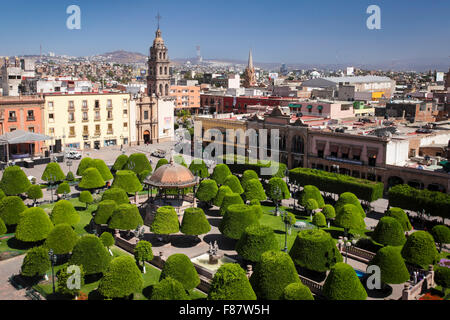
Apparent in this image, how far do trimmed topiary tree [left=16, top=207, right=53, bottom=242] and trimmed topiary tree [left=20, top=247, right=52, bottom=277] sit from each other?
15.9 feet

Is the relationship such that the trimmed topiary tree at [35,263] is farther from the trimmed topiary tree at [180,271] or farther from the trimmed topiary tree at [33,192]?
the trimmed topiary tree at [33,192]

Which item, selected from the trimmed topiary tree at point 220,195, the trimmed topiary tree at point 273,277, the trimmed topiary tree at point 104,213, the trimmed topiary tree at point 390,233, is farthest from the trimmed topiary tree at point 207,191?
the trimmed topiary tree at point 273,277

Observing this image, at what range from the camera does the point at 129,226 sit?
1352 inches

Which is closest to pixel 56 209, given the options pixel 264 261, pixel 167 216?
pixel 167 216

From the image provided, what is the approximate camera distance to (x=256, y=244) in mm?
28531

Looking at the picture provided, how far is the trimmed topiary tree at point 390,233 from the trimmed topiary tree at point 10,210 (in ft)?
92.9

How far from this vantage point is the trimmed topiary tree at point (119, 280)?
78.4 ft

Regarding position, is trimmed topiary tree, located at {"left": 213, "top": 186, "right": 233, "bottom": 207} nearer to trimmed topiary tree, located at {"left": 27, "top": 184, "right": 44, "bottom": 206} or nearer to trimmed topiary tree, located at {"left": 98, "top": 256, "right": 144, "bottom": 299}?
trimmed topiary tree, located at {"left": 98, "top": 256, "right": 144, "bottom": 299}

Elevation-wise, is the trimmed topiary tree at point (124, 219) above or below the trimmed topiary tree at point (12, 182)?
below

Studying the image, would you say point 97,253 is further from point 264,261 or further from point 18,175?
point 18,175

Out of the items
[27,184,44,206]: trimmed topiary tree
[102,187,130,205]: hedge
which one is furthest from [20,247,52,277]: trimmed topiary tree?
[27,184,44,206]: trimmed topiary tree

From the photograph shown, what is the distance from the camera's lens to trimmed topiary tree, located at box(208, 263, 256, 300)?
2123 cm

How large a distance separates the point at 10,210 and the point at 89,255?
12.0 metres
